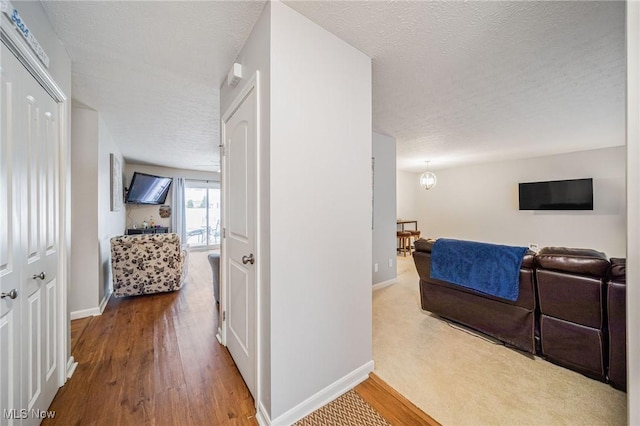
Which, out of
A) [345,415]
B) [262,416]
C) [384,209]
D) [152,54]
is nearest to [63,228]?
[152,54]

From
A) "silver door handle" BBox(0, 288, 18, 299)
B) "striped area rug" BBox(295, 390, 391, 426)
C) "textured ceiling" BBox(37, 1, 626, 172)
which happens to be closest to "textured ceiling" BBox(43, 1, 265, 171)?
"textured ceiling" BBox(37, 1, 626, 172)

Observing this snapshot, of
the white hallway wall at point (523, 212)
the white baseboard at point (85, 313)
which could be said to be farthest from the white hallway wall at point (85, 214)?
the white hallway wall at point (523, 212)

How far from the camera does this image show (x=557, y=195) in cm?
496

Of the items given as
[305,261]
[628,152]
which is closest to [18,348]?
[305,261]

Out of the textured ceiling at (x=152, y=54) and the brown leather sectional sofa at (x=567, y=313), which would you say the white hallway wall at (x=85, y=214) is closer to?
the textured ceiling at (x=152, y=54)

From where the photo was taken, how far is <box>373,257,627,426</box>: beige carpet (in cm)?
140

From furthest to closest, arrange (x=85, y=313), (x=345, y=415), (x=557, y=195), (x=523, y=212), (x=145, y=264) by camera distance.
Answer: (x=523, y=212) < (x=557, y=195) < (x=145, y=264) < (x=85, y=313) < (x=345, y=415)

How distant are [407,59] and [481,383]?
7.84 feet

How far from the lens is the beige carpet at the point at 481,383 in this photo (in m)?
1.40

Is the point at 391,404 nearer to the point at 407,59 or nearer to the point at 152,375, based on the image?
the point at 152,375

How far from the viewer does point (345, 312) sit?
162cm

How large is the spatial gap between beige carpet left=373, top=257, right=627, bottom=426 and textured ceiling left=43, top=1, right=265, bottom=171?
257cm

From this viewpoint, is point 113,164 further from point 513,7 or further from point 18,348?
point 513,7

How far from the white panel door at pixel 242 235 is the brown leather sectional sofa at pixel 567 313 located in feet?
6.70
